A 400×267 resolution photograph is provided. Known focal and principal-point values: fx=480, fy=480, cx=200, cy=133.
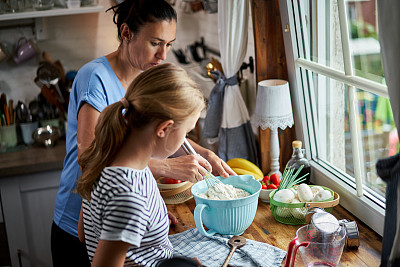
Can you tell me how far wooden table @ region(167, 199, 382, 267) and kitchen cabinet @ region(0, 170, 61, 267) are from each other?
40.4 inches

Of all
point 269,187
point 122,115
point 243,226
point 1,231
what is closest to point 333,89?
point 269,187

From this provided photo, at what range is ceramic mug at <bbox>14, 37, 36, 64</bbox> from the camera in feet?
9.42

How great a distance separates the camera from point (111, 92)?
1565 mm

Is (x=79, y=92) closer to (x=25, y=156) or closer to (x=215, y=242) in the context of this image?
(x=215, y=242)

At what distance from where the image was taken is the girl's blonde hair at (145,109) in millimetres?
1074

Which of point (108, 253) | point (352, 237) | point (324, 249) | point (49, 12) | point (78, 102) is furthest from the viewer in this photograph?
point (49, 12)

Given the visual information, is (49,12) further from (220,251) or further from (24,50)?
(220,251)

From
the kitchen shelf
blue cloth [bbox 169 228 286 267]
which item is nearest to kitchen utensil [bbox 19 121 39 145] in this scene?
the kitchen shelf

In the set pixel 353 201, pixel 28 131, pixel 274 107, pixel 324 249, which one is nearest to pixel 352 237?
pixel 324 249

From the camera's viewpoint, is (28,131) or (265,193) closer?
(265,193)

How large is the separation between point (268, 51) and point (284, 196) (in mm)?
697

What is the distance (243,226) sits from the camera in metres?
1.55

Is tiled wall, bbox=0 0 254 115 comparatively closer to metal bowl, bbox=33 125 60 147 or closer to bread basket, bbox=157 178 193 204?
metal bowl, bbox=33 125 60 147

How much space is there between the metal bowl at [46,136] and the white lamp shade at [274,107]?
4.49 ft
